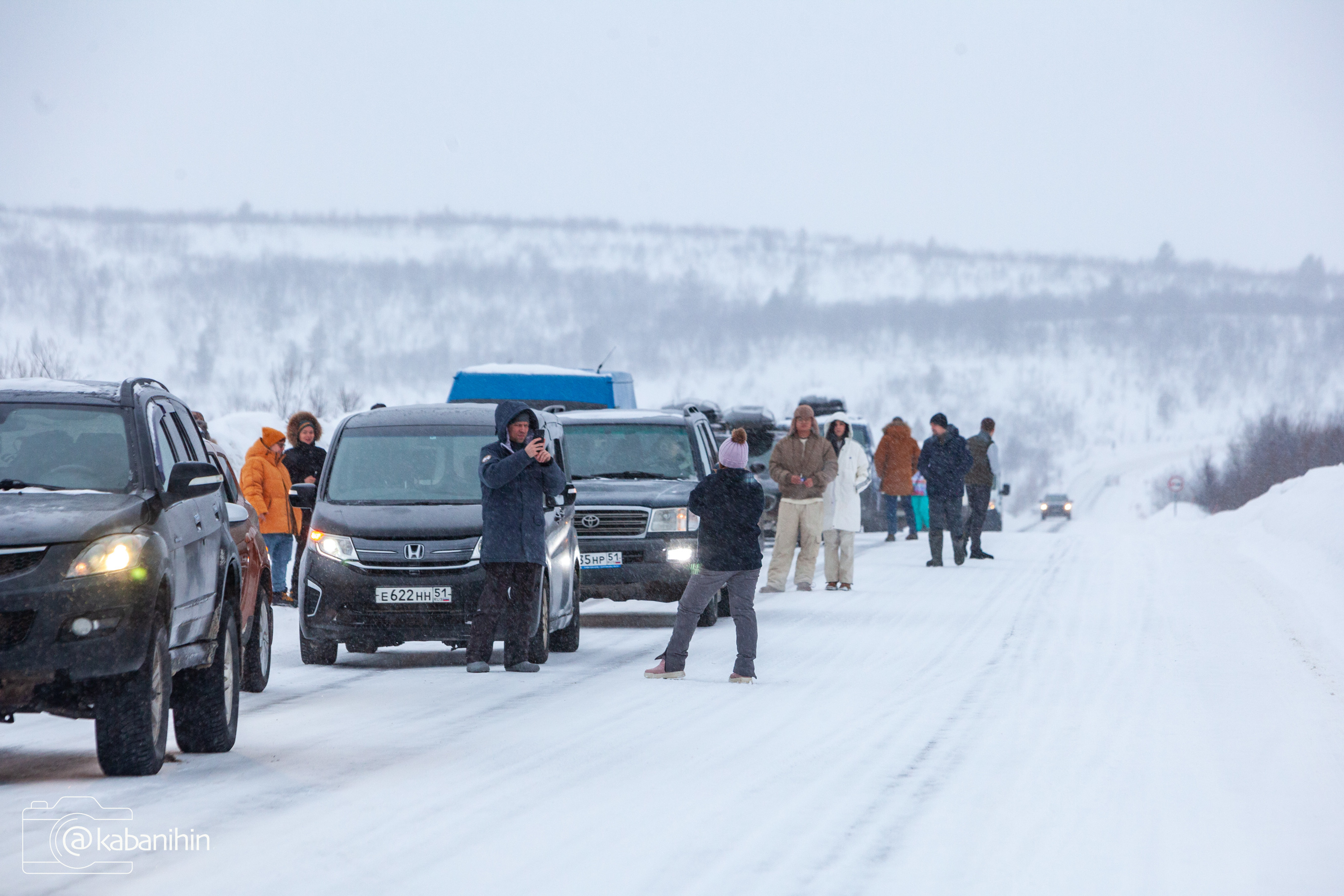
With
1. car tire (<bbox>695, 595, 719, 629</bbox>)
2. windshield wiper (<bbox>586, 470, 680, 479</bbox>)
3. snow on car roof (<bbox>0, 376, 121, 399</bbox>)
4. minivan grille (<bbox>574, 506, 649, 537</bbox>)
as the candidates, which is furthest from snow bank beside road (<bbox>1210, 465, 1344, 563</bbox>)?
snow on car roof (<bbox>0, 376, 121, 399</bbox>)

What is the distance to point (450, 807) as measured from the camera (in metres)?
7.31

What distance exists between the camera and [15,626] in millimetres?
7344

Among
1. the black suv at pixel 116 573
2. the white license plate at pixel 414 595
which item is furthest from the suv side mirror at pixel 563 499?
the black suv at pixel 116 573

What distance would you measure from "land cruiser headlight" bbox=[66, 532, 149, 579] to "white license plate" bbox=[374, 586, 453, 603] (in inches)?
197

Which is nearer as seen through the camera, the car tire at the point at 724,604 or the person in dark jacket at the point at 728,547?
the person in dark jacket at the point at 728,547

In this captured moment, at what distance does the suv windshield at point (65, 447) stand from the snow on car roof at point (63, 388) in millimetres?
82

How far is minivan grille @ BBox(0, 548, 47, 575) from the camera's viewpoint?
7.38 m

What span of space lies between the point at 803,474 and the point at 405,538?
7386mm

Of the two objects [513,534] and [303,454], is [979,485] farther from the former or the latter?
[513,534]

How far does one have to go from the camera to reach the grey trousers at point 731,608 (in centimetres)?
1209

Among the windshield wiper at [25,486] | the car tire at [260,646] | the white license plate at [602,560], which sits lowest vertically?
the white license plate at [602,560]

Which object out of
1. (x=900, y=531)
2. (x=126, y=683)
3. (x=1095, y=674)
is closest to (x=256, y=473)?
(x=1095, y=674)

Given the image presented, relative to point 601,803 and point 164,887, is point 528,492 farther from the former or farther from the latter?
point 164,887

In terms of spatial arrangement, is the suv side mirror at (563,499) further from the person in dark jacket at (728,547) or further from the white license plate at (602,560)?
the white license plate at (602,560)
